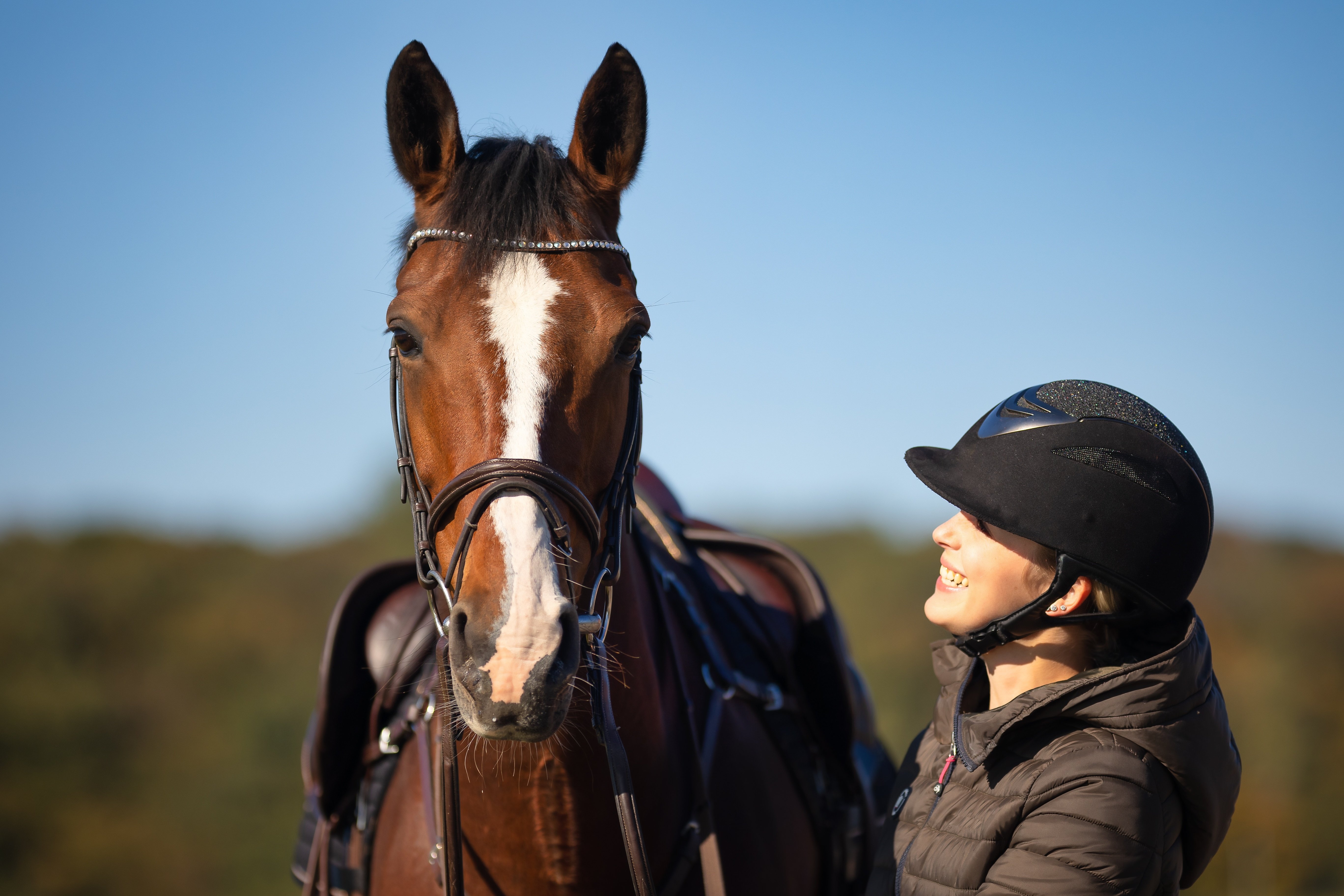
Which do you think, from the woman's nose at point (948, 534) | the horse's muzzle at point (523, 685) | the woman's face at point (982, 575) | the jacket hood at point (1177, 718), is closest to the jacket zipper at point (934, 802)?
the jacket hood at point (1177, 718)

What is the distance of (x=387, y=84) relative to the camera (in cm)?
248

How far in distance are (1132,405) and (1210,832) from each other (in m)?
0.89

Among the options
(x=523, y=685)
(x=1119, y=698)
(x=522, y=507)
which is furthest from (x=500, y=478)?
(x=1119, y=698)

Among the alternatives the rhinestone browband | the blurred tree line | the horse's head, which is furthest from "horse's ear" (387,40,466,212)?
the blurred tree line

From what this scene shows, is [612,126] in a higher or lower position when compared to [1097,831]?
higher

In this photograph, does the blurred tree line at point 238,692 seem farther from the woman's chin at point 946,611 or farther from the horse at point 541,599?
the woman's chin at point 946,611

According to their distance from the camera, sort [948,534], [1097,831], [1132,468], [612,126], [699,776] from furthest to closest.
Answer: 1. [612,126]
2. [699,776]
3. [948,534]
4. [1132,468]
5. [1097,831]

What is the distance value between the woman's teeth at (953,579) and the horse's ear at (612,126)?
1356 millimetres

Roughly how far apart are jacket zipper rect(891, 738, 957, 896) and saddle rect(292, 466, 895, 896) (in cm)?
72

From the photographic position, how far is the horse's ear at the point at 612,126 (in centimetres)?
259

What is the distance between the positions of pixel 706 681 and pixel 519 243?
1444 mm

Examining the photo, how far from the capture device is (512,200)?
90.1 inches

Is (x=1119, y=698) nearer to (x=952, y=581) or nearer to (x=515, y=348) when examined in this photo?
(x=952, y=581)

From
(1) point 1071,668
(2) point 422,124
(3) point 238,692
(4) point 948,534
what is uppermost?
(2) point 422,124
